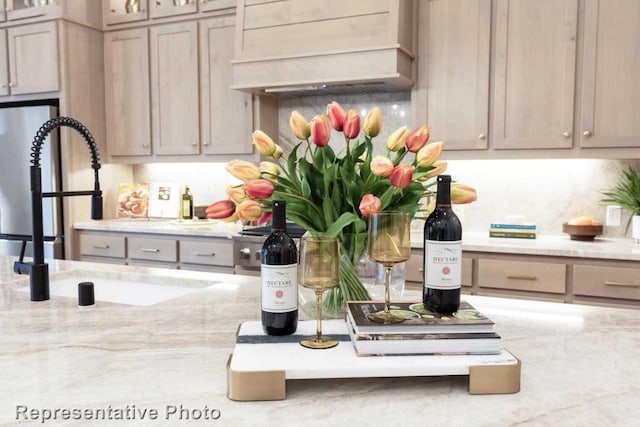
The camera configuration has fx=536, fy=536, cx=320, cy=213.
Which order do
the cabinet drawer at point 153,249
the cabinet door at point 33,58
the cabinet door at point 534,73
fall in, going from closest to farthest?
the cabinet door at point 534,73 < the cabinet drawer at point 153,249 < the cabinet door at point 33,58

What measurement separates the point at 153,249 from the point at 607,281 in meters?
2.70

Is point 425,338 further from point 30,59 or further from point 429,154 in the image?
point 30,59

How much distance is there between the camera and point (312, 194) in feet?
3.99

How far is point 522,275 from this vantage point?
8.83 ft

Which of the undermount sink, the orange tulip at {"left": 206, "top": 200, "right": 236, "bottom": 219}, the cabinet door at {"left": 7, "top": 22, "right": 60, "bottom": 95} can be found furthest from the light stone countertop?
the cabinet door at {"left": 7, "top": 22, "right": 60, "bottom": 95}

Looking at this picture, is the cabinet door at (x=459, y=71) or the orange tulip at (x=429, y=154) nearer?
the orange tulip at (x=429, y=154)

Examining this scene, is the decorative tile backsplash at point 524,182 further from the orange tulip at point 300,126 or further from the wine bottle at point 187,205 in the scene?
the orange tulip at point 300,126

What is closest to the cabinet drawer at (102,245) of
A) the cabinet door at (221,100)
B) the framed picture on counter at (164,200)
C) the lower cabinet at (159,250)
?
the lower cabinet at (159,250)

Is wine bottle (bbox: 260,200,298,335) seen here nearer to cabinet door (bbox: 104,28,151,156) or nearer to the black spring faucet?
the black spring faucet

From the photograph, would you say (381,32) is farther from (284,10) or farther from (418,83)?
(284,10)

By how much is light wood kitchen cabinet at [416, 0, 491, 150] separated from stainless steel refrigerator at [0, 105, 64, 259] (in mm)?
2541

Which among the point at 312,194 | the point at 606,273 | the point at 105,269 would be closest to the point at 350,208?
the point at 312,194

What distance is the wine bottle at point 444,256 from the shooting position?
1043 millimetres

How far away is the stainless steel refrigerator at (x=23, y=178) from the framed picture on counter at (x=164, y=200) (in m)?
0.65
